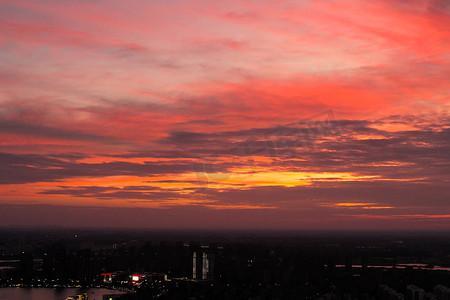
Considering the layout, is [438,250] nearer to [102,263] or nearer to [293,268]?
[293,268]

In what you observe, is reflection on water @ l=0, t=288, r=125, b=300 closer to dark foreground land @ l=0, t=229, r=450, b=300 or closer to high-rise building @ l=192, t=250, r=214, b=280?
dark foreground land @ l=0, t=229, r=450, b=300

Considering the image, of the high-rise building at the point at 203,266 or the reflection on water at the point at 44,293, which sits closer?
the reflection on water at the point at 44,293

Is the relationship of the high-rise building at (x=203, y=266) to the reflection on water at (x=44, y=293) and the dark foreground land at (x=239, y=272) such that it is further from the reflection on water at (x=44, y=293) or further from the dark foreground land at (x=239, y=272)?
the reflection on water at (x=44, y=293)

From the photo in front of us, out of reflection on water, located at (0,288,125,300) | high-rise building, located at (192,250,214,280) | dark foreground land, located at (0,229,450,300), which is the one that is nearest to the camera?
dark foreground land, located at (0,229,450,300)

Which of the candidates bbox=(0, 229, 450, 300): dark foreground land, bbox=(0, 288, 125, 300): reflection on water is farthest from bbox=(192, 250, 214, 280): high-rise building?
bbox=(0, 288, 125, 300): reflection on water

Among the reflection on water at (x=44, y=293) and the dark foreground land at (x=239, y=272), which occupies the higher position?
the dark foreground land at (x=239, y=272)

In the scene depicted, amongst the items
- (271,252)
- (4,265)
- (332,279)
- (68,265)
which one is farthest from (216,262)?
(4,265)

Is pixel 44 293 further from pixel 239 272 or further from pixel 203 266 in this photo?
pixel 239 272

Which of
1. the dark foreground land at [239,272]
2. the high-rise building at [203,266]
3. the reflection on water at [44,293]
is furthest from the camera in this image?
the high-rise building at [203,266]

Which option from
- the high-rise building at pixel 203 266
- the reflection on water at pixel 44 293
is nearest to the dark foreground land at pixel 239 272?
the high-rise building at pixel 203 266
